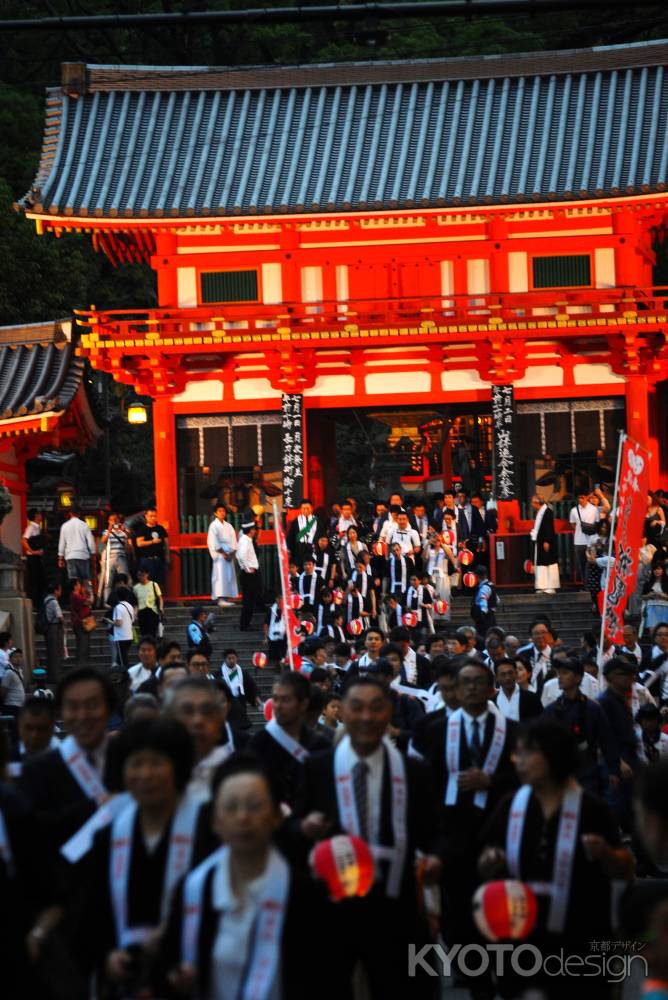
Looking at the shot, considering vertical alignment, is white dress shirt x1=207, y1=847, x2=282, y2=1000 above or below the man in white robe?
below

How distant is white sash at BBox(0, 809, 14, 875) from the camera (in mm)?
5648

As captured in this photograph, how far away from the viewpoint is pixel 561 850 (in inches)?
256

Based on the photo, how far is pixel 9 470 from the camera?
27000 mm

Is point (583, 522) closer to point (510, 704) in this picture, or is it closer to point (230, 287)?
point (230, 287)

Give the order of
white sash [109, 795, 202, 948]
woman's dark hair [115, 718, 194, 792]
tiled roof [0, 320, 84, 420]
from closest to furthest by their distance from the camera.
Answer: white sash [109, 795, 202, 948] < woman's dark hair [115, 718, 194, 792] < tiled roof [0, 320, 84, 420]

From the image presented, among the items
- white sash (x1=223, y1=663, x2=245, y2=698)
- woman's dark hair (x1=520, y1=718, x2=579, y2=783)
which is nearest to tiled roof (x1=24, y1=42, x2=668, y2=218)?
white sash (x1=223, y1=663, x2=245, y2=698)

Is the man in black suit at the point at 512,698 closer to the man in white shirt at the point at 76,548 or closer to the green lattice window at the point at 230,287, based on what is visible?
the man in white shirt at the point at 76,548

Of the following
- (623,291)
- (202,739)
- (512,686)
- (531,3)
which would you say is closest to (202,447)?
(623,291)

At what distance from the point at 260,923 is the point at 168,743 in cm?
80

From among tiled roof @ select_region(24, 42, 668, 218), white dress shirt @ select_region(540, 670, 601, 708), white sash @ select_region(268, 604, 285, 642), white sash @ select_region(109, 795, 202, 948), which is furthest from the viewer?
tiled roof @ select_region(24, 42, 668, 218)

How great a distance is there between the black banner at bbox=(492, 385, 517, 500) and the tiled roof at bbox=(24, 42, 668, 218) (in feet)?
9.47

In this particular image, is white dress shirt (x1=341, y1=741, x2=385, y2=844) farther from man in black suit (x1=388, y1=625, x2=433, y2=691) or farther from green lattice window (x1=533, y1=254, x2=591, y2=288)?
green lattice window (x1=533, y1=254, x2=591, y2=288)

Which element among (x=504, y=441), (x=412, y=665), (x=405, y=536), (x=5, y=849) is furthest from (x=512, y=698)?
(x=504, y=441)

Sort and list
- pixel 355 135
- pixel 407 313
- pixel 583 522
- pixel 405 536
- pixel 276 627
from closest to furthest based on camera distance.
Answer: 1. pixel 276 627
2. pixel 405 536
3. pixel 583 522
4. pixel 407 313
5. pixel 355 135
